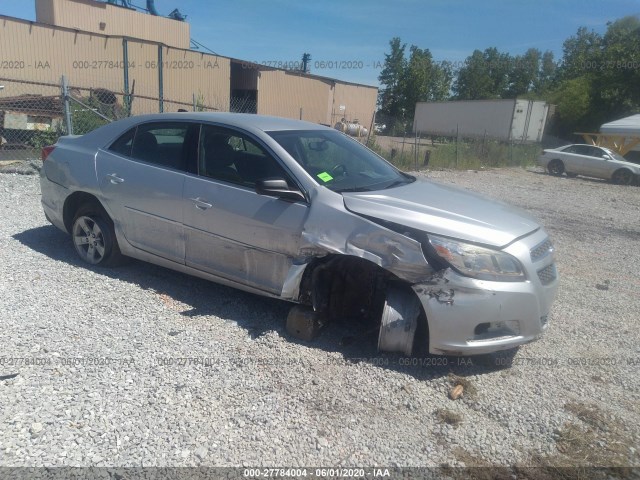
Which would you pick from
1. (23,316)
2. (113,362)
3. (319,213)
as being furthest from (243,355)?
(23,316)

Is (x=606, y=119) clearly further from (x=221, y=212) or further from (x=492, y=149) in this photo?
(x=221, y=212)

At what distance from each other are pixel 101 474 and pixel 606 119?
38.9 meters

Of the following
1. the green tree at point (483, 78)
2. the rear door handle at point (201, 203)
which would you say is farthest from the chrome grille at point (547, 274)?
the green tree at point (483, 78)

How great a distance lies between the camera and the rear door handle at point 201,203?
4.23 metres

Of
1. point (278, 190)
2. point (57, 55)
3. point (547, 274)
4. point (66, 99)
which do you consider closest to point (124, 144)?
point (278, 190)

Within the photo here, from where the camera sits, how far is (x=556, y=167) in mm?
21938

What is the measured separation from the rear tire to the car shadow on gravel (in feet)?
0.39

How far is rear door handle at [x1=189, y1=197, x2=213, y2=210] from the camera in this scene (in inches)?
167

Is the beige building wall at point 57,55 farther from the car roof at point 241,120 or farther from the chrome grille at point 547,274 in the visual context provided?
the chrome grille at point 547,274

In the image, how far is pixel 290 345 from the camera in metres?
3.91

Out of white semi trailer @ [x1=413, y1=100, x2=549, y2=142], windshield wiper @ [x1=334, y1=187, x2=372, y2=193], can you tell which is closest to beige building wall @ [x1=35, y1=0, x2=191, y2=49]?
white semi trailer @ [x1=413, y1=100, x2=549, y2=142]

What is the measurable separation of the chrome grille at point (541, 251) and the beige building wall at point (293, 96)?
82.2 feet

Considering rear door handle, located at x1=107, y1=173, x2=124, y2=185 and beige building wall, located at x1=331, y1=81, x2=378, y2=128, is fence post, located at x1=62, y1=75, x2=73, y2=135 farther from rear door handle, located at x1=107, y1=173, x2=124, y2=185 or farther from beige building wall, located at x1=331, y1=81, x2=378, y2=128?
beige building wall, located at x1=331, y1=81, x2=378, y2=128

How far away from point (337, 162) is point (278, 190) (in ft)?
2.72
